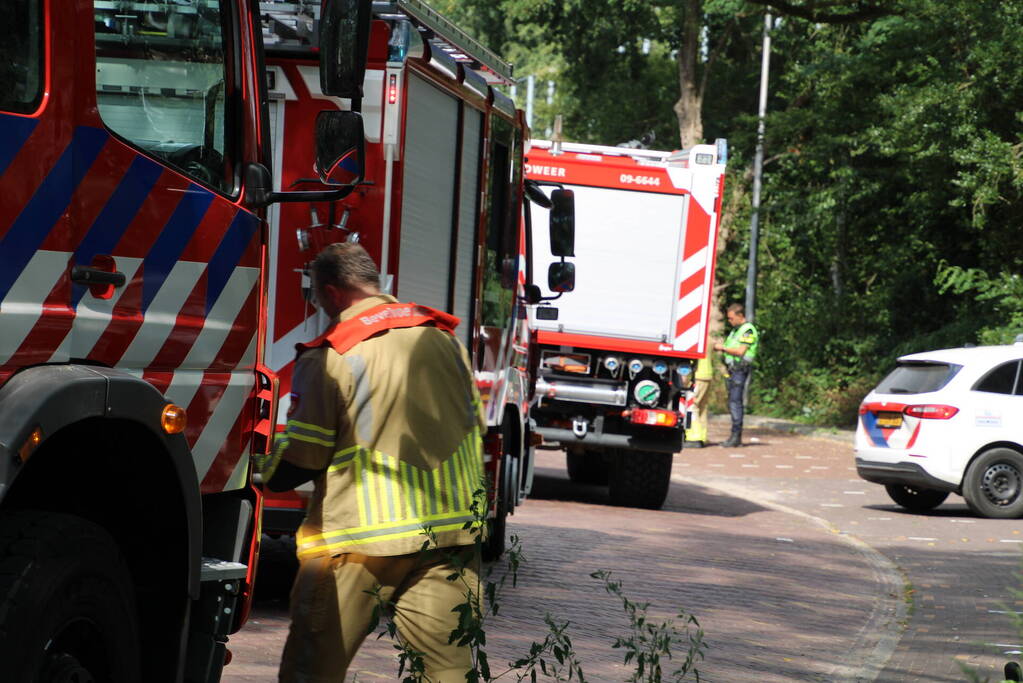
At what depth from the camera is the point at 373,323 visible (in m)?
4.34

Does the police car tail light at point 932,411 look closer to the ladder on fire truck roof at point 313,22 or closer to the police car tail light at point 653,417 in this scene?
the police car tail light at point 653,417

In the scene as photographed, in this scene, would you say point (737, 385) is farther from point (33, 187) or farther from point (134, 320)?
point (33, 187)

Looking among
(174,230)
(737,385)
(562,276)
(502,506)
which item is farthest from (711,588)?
(737,385)

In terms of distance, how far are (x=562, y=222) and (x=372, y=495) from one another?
728 cm

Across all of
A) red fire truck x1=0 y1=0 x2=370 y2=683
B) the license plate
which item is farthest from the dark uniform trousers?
red fire truck x1=0 y1=0 x2=370 y2=683

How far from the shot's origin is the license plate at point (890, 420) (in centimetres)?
1514

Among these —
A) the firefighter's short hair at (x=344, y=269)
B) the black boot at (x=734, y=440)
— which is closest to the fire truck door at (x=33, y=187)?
the firefighter's short hair at (x=344, y=269)

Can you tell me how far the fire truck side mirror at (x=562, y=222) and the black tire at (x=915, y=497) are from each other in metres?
6.16

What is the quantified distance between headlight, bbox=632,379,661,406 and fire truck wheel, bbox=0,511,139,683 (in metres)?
10.5

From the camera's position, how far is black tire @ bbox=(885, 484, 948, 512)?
1594cm

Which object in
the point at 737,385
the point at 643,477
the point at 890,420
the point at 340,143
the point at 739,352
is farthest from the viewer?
the point at 737,385

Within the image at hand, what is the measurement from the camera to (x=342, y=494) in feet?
14.0

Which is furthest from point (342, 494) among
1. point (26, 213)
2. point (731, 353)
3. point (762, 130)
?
point (762, 130)

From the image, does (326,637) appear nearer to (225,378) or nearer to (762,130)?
(225,378)
